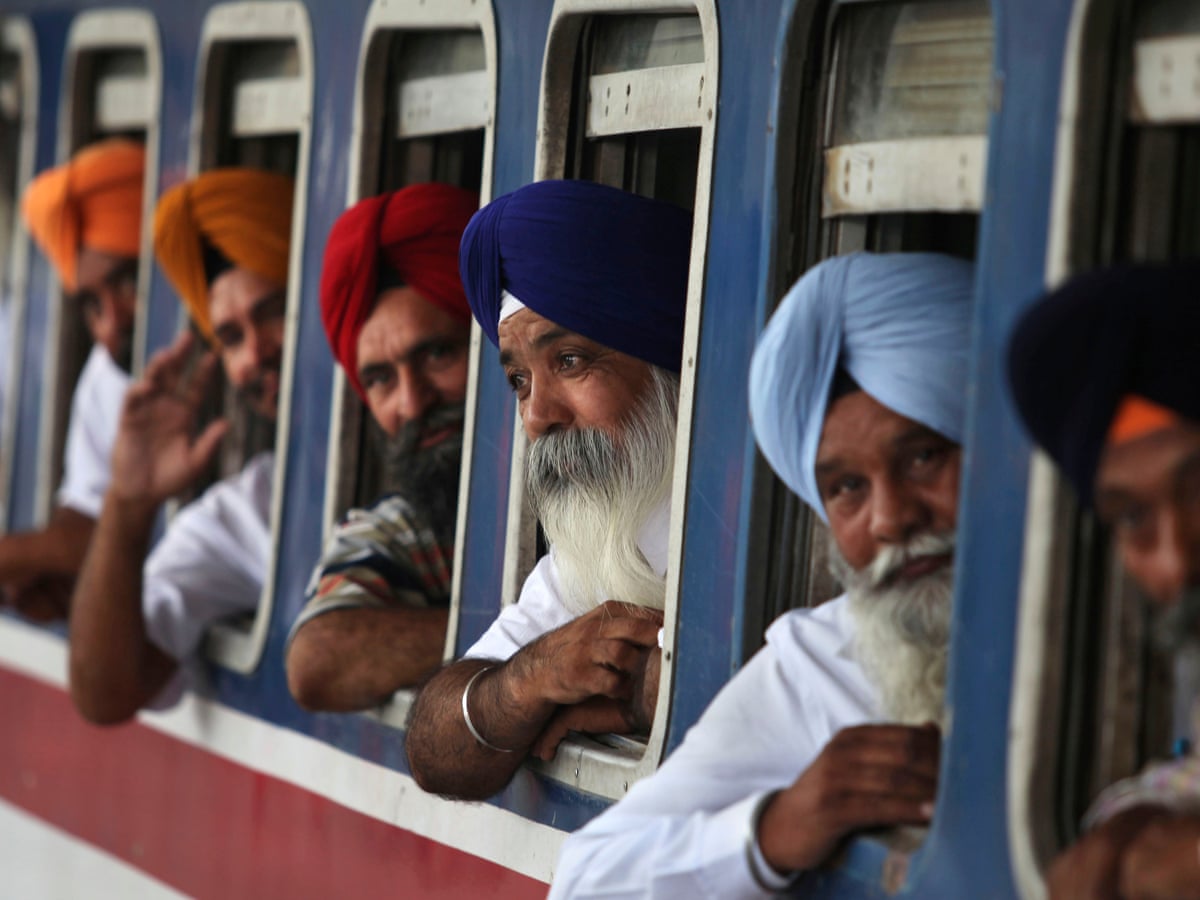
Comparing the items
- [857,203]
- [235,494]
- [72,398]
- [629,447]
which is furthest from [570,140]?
[72,398]

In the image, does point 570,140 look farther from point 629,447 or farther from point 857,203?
point 857,203

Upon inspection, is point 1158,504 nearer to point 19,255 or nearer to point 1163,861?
point 1163,861

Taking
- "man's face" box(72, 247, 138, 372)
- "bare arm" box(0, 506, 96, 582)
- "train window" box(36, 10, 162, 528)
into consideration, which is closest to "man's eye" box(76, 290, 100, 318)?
"man's face" box(72, 247, 138, 372)

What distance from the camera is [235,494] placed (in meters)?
4.64

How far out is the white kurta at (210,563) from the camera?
4.59 meters

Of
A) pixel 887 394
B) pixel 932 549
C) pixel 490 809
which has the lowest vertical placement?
pixel 490 809

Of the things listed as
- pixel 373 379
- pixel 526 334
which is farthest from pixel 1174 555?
pixel 373 379

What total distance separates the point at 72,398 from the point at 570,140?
3.22 meters

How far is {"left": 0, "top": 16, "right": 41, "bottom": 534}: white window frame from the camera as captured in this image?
20.0 ft

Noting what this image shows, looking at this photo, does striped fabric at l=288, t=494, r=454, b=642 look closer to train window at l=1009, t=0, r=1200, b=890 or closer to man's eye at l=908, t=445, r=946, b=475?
man's eye at l=908, t=445, r=946, b=475

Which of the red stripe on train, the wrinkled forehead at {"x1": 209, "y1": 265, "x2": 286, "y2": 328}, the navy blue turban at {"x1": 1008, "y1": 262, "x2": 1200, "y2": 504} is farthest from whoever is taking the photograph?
the wrinkled forehead at {"x1": 209, "y1": 265, "x2": 286, "y2": 328}

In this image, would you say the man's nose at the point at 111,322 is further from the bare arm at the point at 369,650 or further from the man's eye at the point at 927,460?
the man's eye at the point at 927,460

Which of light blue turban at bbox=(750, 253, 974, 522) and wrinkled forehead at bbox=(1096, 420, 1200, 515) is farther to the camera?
light blue turban at bbox=(750, 253, 974, 522)

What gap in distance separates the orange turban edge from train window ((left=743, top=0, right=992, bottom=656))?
0.49m
